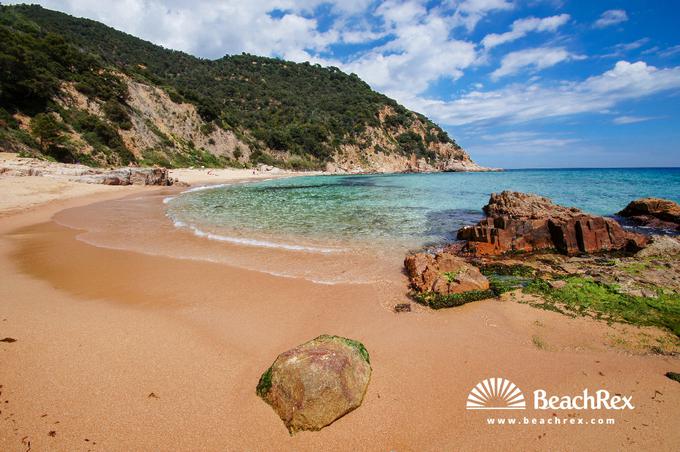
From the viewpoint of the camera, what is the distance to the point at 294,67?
109 metres

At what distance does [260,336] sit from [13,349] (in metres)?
3.06

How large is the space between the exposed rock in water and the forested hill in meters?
38.6

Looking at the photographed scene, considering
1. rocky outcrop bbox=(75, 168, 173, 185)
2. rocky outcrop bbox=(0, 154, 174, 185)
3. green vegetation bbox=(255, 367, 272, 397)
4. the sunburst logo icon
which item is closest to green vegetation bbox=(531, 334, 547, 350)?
the sunburst logo icon

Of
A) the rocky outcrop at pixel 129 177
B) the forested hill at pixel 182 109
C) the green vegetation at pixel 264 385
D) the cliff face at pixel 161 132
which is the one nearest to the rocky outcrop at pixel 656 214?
the green vegetation at pixel 264 385

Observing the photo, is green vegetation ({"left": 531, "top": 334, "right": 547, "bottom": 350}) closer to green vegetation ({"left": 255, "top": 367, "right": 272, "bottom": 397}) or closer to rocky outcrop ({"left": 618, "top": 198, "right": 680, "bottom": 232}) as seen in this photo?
green vegetation ({"left": 255, "top": 367, "right": 272, "bottom": 397})

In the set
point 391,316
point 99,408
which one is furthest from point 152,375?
point 391,316

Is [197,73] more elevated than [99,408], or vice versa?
[197,73]

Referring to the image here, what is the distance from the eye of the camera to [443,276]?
6148mm

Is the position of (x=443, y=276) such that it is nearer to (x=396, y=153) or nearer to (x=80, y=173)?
(x=80, y=173)

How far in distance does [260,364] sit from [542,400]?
3.26m

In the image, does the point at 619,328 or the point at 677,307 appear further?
the point at 677,307

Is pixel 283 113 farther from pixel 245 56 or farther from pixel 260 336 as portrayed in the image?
pixel 260 336

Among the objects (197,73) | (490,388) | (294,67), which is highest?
(294,67)

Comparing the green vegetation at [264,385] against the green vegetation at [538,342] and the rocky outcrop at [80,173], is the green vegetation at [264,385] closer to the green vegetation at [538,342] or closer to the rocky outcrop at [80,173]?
the green vegetation at [538,342]
